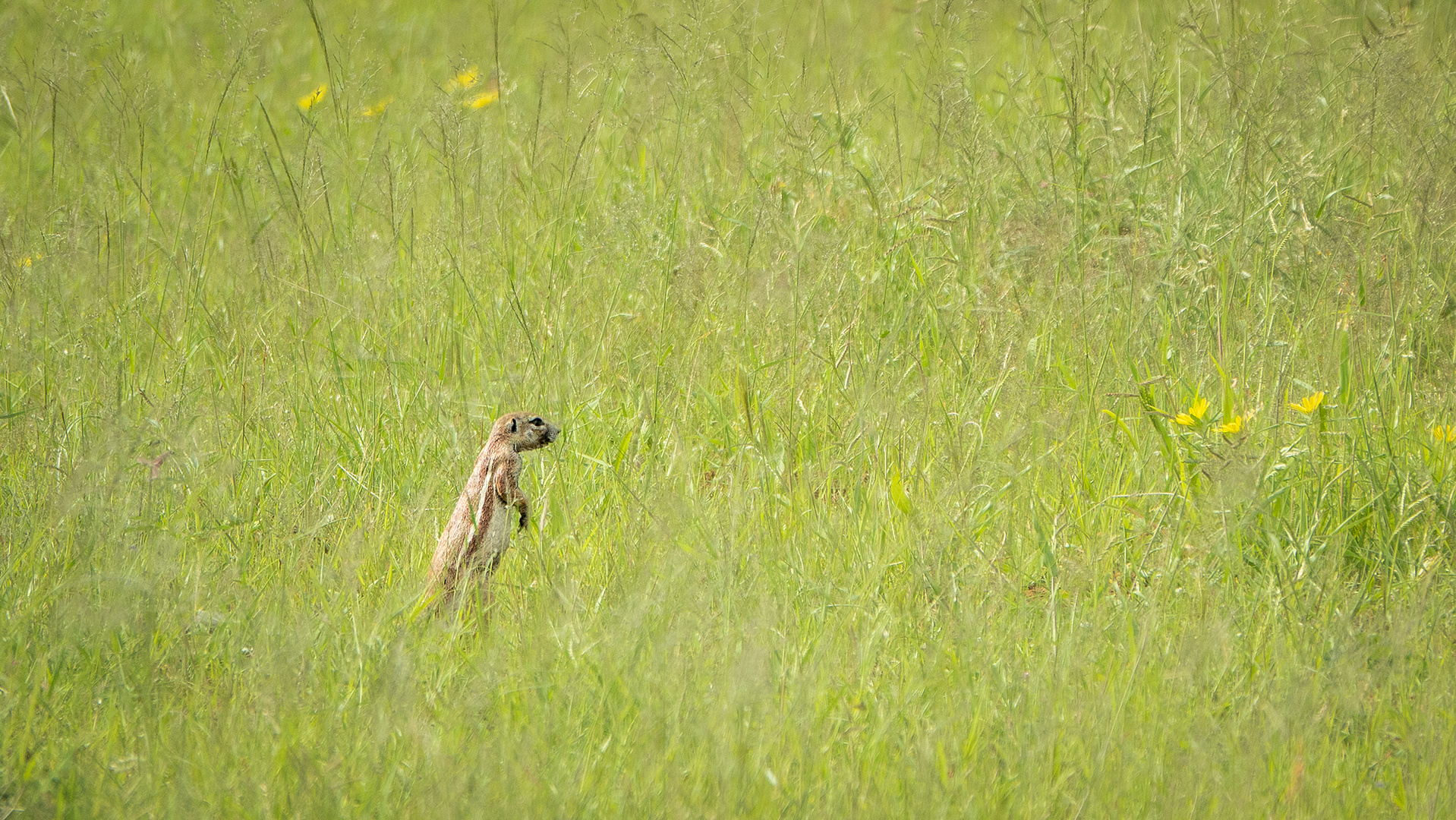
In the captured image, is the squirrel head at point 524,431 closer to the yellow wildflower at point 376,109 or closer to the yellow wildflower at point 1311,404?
the yellow wildflower at point 1311,404

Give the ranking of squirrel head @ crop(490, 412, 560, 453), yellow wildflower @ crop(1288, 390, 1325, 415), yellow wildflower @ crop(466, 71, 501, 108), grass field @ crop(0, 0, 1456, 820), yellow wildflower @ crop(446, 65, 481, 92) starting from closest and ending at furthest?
grass field @ crop(0, 0, 1456, 820), yellow wildflower @ crop(1288, 390, 1325, 415), squirrel head @ crop(490, 412, 560, 453), yellow wildflower @ crop(446, 65, 481, 92), yellow wildflower @ crop(466, 71, 501, 108)

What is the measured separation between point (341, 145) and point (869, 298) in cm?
293

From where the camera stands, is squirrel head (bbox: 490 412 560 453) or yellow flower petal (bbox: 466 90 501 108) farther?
yellow flower petal (bbox: 466 90 501 108)

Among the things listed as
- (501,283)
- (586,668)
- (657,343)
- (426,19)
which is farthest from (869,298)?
(426,19)

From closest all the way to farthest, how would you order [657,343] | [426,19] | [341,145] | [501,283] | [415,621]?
[415,621], [657,343], [501,283], [341,145], [426,19]

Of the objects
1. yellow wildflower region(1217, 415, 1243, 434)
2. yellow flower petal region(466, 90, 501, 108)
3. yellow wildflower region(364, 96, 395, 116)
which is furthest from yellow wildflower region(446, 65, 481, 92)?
yellow wildflower region(1217, 415, 1243, 434)

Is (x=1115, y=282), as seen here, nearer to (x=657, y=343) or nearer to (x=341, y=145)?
(x=657, y=343)

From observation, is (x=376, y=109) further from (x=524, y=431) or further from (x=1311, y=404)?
(x=1311, y=404)

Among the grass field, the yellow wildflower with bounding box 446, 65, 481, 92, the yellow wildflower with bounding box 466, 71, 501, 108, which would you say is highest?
the yellow wildflower with bounding box 446, 65, 481, 92

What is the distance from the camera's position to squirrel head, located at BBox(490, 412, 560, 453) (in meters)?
3.12

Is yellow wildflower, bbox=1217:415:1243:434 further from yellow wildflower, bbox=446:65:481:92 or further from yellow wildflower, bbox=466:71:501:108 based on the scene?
yellow wildflower, bbox=466:71:501:108

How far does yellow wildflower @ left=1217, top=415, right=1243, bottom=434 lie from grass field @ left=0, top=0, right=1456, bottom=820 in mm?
56

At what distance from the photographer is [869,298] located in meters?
4.34

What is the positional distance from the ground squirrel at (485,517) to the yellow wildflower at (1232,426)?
1836 millimetres
